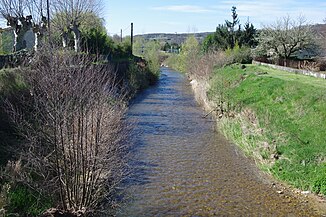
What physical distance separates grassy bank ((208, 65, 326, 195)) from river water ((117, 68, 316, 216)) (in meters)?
0.64

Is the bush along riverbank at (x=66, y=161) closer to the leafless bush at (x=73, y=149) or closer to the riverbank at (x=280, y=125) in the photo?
the leafless bush at (x=73, y=149)

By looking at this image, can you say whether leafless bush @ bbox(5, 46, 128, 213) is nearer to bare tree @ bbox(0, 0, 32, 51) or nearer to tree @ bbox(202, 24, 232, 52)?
bare tree @ bbox(0, 0, 32, 51)

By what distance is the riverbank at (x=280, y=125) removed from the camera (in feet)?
36.9

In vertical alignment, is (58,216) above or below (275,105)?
below

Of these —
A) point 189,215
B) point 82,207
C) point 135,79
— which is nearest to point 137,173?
point 189,215

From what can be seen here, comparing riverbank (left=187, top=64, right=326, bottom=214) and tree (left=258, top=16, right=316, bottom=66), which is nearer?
riverbank (left=187, top=64, right=326, bottom=214)

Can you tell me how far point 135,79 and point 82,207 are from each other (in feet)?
76.2

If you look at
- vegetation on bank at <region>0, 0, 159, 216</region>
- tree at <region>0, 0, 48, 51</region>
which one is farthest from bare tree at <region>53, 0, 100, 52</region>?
vegetation on bank at <region>0, 0, 159, 216</region>

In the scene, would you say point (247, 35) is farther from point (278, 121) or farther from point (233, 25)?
point (278, 121)

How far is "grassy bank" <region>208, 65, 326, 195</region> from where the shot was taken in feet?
37.1

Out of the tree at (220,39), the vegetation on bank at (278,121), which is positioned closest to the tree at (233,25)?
the tree at (220,39)

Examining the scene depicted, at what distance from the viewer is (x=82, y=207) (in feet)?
26.7

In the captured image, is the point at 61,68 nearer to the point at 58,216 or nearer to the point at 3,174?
the point at 3,174

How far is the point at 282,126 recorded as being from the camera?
46.3 feet
